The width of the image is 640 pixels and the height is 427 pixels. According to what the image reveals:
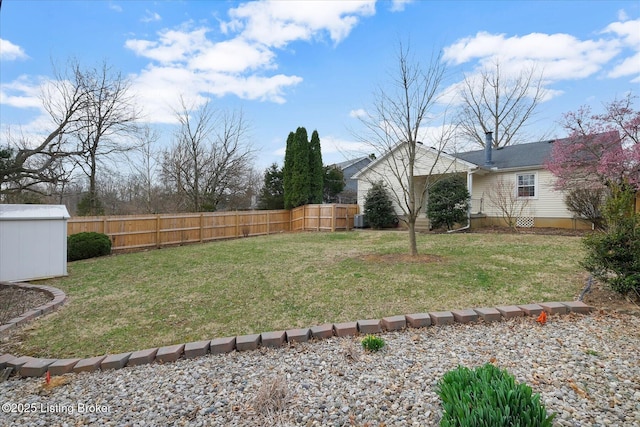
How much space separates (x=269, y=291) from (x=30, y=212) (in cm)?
545

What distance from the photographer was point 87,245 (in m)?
9.45

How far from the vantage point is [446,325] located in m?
3.60

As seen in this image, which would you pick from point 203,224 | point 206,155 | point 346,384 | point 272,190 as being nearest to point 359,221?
point 272,190

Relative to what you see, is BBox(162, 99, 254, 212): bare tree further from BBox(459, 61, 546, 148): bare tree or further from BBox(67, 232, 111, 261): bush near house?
BBox(459, 61, 546, 148): bare tree

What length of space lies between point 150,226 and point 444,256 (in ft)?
34.4

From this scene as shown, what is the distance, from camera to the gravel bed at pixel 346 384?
2107 millimetres

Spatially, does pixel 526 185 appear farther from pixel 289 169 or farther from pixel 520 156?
pixel 289 169

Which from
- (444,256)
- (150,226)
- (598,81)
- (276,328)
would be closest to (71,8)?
(150,226)

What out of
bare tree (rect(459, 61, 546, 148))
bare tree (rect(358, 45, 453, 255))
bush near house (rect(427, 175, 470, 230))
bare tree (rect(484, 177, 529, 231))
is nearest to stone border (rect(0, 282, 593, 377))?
bare tree (rect(358, 45, 453, 255))

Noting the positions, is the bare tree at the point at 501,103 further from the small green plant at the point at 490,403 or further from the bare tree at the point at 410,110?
the small green plant at the point at 490,403

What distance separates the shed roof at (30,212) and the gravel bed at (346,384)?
4746mm

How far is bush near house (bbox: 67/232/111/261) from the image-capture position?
30.0 feet

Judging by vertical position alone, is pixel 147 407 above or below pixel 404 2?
below

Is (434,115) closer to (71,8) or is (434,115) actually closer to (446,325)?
(446,325)
